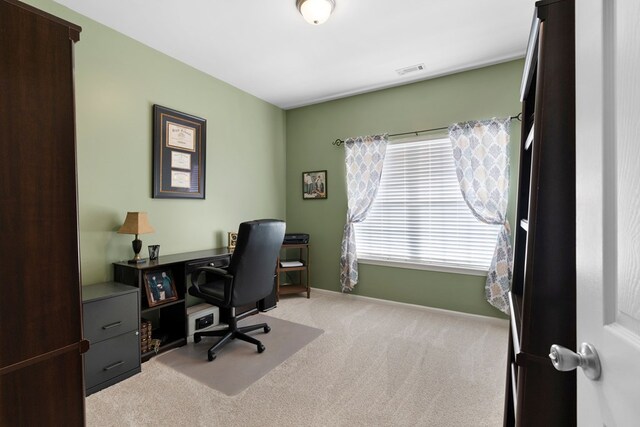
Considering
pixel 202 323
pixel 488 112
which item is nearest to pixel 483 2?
pixel 488 112

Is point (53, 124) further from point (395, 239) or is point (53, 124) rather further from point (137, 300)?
point (395, 239)

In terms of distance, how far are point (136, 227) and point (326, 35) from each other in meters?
2.30

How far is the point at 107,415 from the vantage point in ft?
5.65

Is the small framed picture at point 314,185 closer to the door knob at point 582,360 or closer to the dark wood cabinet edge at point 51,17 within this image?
Result: the dark wood cabinet edge at point 51,17

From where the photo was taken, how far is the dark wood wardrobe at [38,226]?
920 mm

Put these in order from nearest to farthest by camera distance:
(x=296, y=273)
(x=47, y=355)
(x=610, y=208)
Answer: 1. (x=610, y=208)
2. (x=47, y=355)
3. (x=296, y=273)

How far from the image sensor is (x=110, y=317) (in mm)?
2055

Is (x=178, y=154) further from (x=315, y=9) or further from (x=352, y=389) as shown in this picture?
(x=352, y=389)

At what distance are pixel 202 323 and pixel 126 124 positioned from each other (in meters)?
1.95

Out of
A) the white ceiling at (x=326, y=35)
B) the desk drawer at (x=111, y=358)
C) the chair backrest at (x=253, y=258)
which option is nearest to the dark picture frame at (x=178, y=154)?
the white ceiling at (x=326, y=35)

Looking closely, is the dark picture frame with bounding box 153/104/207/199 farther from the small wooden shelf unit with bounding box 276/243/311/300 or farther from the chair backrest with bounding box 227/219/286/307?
the small wooden shelf unit with bounding box 276/243/311/300

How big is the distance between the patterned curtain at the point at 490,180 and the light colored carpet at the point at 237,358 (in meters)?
1.91

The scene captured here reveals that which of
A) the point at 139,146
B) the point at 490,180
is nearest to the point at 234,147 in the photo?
the point at 139,146

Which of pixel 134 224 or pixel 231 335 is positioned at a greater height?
pixel 134 224
